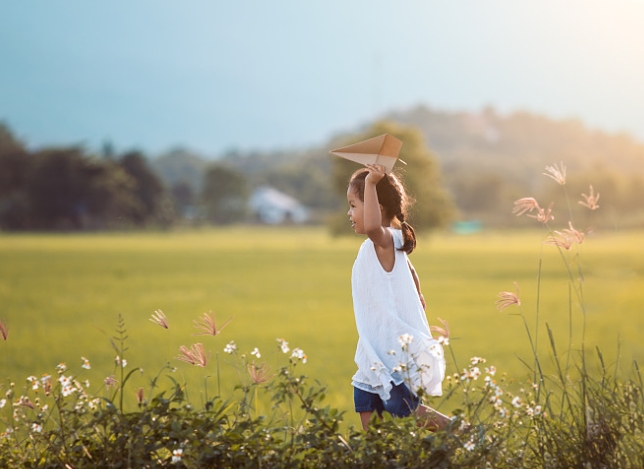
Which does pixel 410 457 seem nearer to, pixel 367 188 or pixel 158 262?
pixel 367 188

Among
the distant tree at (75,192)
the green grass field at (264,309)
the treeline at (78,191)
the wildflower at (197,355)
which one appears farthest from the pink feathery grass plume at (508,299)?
the distant tree at (75,192)

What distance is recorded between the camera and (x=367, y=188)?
4.03m

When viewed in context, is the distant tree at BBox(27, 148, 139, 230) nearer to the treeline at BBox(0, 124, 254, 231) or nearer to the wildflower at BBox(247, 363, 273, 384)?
the treeline at BBox(0, 124, 254, 231)

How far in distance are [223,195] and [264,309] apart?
118 metres

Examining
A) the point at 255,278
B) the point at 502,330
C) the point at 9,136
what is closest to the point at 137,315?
the point at 502,330

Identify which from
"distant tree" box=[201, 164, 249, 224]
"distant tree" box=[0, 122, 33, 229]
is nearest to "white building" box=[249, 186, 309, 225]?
"distant tree" box=[201, 164, 249, 224]

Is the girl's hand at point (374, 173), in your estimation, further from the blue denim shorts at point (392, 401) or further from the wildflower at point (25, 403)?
the wildflower at point (25, 403)

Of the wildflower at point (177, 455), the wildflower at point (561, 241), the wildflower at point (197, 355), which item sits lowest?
the wildflower at point (177, 455)

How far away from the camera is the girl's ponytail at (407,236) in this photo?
427cm

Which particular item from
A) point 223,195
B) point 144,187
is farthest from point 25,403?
point 223,195

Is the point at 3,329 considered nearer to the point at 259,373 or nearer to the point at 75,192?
the point at 259,373

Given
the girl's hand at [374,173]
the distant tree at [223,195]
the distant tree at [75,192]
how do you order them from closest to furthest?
1. the girl's hand at [374,173]
2. the distant tree at [75,192]
3. the distant tree at [223,195]

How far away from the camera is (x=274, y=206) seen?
168000mm

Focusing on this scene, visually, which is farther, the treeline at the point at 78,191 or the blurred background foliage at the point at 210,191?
the treeline at the point at 78,191
